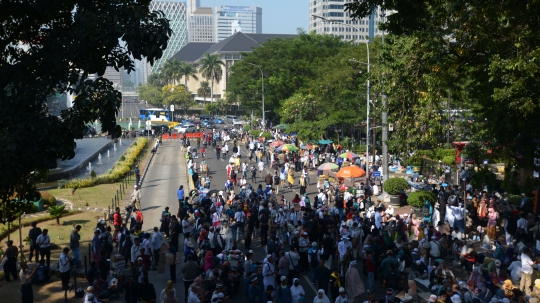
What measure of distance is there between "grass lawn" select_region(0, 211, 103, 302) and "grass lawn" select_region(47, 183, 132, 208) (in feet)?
7.81

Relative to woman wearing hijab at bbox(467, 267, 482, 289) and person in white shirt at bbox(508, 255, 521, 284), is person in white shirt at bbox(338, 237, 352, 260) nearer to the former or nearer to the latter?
woman wearing hijab at bbox(467, 267, 482, 289)

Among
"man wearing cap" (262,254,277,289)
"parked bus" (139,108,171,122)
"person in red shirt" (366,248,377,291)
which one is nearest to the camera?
"man wearing cap" (262,254,277,289)

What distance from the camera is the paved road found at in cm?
1831

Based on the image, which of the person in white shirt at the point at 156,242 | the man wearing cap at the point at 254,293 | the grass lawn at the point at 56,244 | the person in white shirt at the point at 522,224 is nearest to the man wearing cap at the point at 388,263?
Answer: the man wearing cap at the point at 254,293

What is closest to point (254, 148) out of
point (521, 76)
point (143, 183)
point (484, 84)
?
point (143, 183)

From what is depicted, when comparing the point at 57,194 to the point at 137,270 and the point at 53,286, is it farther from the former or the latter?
Answer: the point at 137,270

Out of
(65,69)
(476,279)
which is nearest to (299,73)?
(476,279)

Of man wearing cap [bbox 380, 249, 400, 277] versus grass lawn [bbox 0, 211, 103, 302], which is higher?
man wearing cap [bbox 380, 249, 400, 277]

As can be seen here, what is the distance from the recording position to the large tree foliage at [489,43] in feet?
56.3

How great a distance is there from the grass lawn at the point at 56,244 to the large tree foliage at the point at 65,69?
19.4ft

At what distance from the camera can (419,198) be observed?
28219mm

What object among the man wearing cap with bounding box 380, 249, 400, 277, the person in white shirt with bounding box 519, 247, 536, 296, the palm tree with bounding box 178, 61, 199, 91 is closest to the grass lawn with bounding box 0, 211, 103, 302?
the man wearing cap with bounding box 380, 249, 400, 277

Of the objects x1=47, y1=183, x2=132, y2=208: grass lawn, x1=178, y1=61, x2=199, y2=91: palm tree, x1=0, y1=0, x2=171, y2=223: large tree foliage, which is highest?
x1=178, y1=61, x2=199, y2=91: palm tree

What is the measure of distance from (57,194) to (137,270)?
20583 mm
